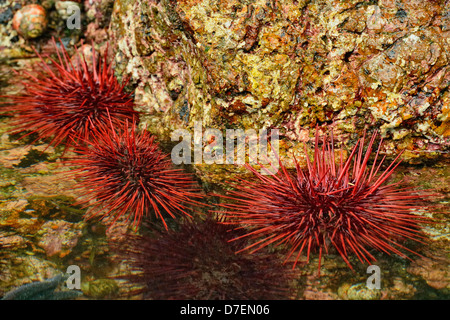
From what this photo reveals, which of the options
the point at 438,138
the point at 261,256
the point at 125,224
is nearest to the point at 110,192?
the point at 125,224

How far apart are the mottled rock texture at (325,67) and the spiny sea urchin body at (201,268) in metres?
1.03

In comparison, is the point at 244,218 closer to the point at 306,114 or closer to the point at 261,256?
the point at 261,256

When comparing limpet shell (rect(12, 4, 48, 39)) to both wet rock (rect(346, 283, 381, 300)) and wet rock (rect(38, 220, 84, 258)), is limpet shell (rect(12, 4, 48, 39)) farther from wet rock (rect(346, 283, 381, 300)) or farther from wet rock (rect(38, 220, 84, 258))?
wet rock (rect(346, 283, 381, 300))

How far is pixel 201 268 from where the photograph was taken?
2375 mm

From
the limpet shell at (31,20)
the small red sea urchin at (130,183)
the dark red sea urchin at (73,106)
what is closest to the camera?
the small red sea urchin at (130,183)

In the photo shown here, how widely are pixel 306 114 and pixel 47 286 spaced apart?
221cm

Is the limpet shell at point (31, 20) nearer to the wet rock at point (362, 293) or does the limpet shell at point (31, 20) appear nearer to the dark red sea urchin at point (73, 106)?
the dark red sea urchin at point (73, 106)

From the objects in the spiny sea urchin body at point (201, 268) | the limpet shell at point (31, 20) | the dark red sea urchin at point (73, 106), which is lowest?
the spiny sea urchin body at point (201, 268)

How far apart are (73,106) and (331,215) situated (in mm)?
2448

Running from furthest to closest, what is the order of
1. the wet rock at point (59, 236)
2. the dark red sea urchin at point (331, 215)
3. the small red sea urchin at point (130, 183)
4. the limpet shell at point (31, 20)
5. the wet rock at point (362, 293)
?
the limpet shell at point (31, 20)
the small red sea urchin at point (130, 183)
the wet rock at point (59, 236)
the dark red sea urchin at point (331, 215)
the wet rock at point (362, 293)

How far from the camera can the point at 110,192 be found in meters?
3.00

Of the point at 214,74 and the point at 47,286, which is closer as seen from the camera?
the point at 47,286

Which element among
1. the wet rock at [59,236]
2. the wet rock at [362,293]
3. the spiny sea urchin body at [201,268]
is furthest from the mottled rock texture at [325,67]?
the wet rock at [59,236]

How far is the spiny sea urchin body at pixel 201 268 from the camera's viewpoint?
2.30m
